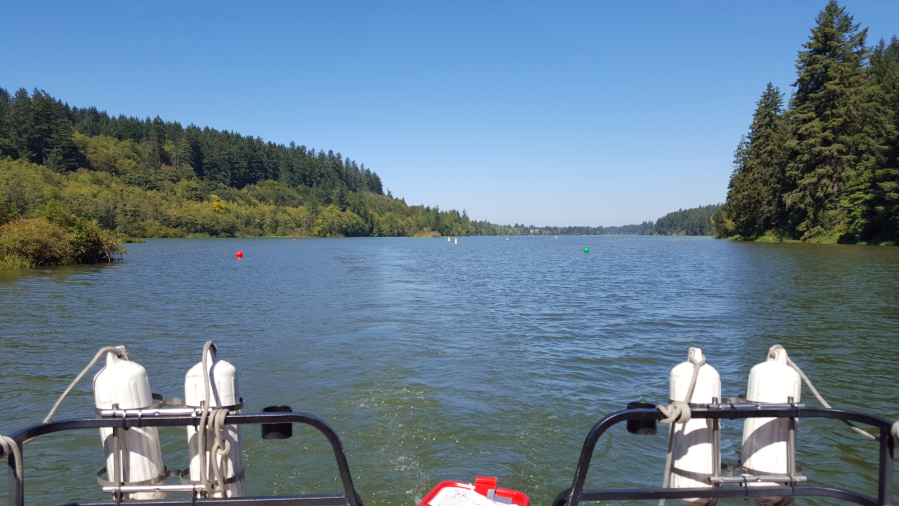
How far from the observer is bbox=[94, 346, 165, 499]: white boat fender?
3.33 metres

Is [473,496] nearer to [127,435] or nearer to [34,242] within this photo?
[127,435]

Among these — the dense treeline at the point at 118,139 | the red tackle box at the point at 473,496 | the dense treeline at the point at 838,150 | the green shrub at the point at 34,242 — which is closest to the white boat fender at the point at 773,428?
the red tackle box at the point at 473,496

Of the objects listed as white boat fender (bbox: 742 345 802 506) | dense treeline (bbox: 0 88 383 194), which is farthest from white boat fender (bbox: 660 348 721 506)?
dense treeline (bbox: 0 88 383 194)

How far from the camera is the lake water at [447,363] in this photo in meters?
6.57

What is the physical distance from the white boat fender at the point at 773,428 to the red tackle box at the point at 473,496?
1.87 metres

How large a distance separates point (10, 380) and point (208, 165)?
7633 inches

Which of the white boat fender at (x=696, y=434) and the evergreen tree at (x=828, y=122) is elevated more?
the evergreen tree at (x=828, y=122)

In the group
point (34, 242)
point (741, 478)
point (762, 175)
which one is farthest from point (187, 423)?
point (762, 175)

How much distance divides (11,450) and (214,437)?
986 mm

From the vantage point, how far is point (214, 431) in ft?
10.3

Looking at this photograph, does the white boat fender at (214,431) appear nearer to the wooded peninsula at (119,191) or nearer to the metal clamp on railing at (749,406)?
the metal clamp on railing at (749,406)

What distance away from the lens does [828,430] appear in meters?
7.47

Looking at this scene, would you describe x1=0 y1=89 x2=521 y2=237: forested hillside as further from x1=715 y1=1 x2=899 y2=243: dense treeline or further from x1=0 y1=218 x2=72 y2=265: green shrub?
x1=715 y1=1 x2=899 y2=243: dense treeline

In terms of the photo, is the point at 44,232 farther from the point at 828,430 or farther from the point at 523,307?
the point at 828,430
